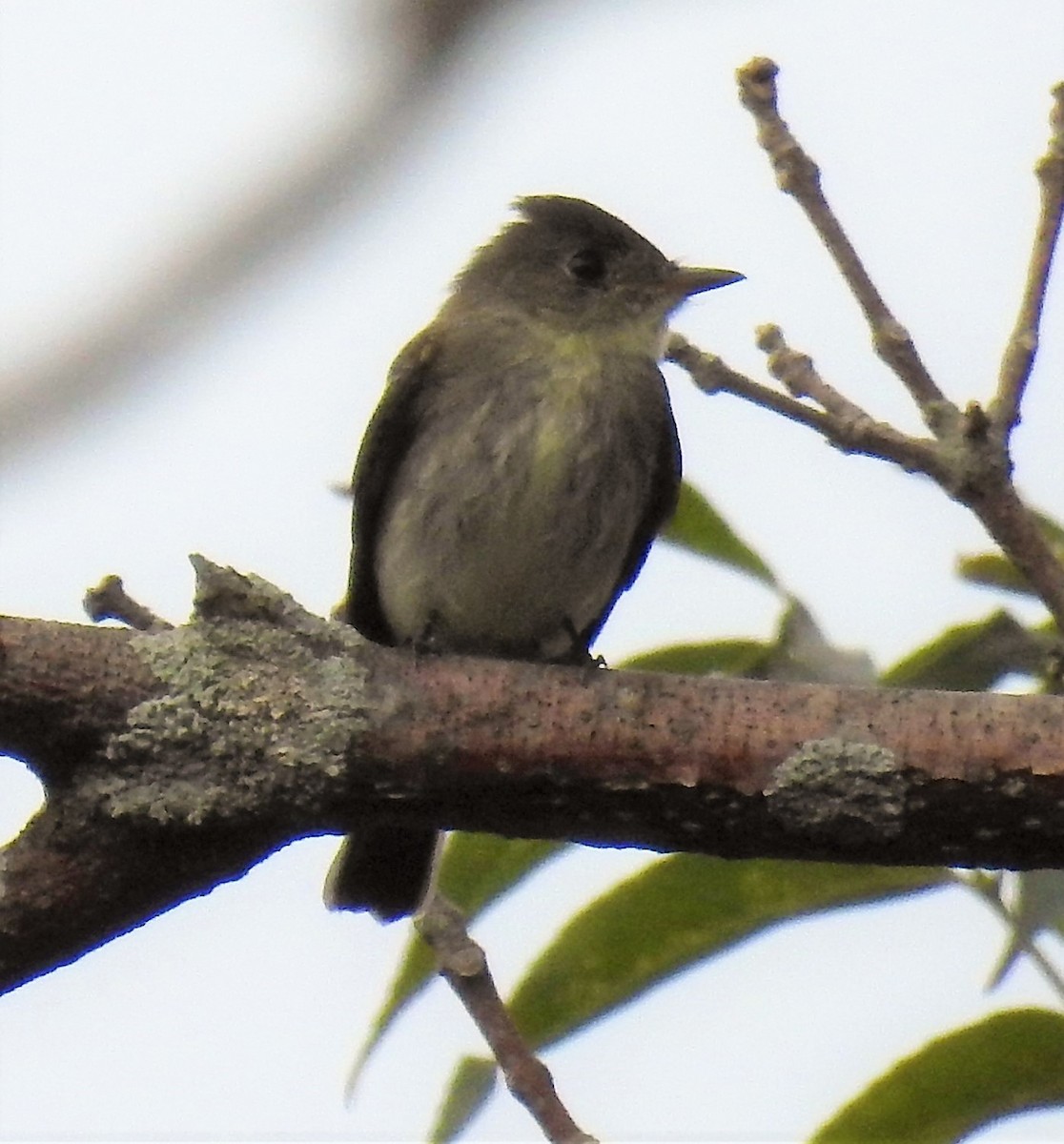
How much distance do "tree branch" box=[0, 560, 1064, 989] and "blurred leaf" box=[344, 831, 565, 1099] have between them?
563 mm

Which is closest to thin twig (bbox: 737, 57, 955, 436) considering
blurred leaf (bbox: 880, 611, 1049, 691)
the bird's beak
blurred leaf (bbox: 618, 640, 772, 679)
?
blurred leaf (bbox: 880, 611, 1049, 691)

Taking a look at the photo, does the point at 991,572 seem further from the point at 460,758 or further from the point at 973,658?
the point at 460,758

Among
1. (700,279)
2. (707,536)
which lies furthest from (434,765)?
(700,279)

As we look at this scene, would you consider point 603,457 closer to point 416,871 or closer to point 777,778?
point 416,871

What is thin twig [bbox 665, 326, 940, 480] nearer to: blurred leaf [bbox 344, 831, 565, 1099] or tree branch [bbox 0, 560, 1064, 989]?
tree branch [bbox 0, 560, 1064, 989]

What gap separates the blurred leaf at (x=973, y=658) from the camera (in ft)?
8.05

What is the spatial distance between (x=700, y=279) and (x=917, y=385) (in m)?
2.01

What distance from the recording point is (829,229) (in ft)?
7.64

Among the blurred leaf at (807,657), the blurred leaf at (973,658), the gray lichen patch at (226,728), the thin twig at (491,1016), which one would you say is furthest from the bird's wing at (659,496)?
the gray lichen patch at (226,728)

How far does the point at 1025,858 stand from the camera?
79.0 inches

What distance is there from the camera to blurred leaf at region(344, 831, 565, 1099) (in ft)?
8.69

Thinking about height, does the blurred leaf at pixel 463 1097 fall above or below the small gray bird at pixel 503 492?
below

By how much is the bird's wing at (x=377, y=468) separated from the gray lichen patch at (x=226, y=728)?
163 centimetres

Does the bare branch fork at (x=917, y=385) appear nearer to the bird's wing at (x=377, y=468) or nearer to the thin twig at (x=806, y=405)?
the thin twig at (x=806, y=405)
